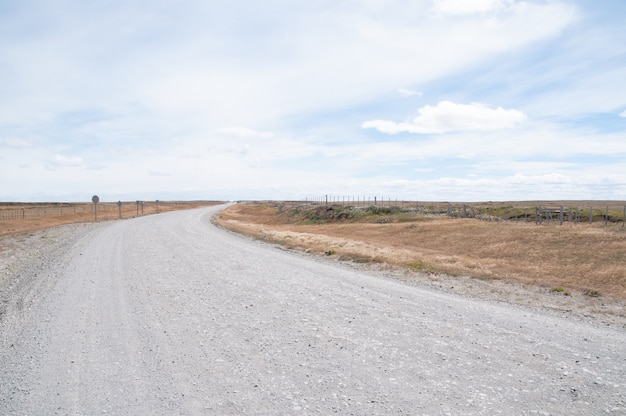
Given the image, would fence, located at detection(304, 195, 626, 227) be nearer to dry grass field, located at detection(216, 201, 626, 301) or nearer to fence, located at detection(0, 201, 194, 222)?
dry grass field, located at detection(216, 201, 626, 301)

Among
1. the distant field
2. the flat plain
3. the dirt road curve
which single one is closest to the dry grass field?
the flat plain

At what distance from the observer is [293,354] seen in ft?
21.4

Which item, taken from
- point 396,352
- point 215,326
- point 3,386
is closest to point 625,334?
point 396,352

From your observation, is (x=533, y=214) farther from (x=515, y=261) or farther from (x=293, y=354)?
(x=293, y=354)

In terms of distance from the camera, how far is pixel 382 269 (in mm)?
15898

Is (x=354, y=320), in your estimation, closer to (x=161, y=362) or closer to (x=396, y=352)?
(x=396, y=352)

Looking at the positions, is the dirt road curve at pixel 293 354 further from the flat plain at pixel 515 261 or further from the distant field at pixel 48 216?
the distant field at pixel 48 216

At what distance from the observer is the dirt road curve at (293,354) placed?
5.07 metres

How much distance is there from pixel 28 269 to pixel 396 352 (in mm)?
15261

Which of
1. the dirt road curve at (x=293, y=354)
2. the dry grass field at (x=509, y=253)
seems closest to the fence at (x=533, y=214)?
the dry grass field at (x=509, y=253)

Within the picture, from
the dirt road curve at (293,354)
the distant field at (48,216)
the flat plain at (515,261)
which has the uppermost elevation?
the distant field at (48,216)

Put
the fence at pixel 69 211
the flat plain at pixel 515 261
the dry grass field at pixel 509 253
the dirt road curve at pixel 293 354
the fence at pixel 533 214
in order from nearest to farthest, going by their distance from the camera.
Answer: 1. the dirt road curve at pixel 293 354
2. the flat plain at pixel 515 261
3. the dry grass field at pixel 509 253
4. the fence at pixel 533 214
5. the fence at pixel 69 211

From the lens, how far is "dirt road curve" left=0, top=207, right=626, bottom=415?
5.07 meters

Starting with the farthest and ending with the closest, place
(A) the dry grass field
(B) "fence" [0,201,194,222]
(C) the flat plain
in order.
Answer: (B) "fence" [0,201,194,222] → (A) the dry grass field → (C) the flat plain
